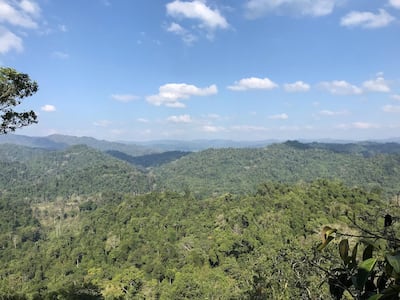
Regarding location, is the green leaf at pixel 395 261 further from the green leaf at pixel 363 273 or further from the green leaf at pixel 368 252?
the green leaf at pixel 368 252

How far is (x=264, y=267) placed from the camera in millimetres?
34156

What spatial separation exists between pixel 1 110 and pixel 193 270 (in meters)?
35.5

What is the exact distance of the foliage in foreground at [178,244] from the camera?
1475 inches

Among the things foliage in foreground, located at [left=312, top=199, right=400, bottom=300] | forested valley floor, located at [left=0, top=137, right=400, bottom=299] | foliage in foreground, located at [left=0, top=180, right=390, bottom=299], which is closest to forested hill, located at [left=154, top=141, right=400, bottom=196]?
forested valley floor, located at [left=0, top=137, right=400, bottom=299]

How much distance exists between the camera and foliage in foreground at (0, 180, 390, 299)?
37.5 metres

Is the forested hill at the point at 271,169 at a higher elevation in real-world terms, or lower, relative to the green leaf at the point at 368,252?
lower

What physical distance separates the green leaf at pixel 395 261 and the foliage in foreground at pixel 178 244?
92.4 ft

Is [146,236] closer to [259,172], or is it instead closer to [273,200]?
[273,200]

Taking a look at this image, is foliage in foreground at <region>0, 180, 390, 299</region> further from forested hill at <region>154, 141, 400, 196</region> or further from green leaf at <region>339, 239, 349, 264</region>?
forested hill at <region>154, 141, 400, 196</region>

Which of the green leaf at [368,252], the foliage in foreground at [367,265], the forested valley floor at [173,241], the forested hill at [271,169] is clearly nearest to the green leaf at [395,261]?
the foliage in foreground at [367,265]

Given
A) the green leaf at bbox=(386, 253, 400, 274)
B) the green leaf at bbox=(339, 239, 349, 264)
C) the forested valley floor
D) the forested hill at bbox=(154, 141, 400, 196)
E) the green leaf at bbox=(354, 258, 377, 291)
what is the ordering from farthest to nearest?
the forested hill at bbox=(154, 141, 400, 196)
the forested valley floor
the green leaf at bbox=(339, 239, 349, 264)
the green leaf at bbox=(354, 258, 377, 291)
the green leaf at bbox=(386, 253, 400, 274)

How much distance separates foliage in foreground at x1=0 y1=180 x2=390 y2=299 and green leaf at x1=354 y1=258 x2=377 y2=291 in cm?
2800

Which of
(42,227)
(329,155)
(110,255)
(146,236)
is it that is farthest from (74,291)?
(329,155)

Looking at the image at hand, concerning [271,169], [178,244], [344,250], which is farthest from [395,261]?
[271,169]
